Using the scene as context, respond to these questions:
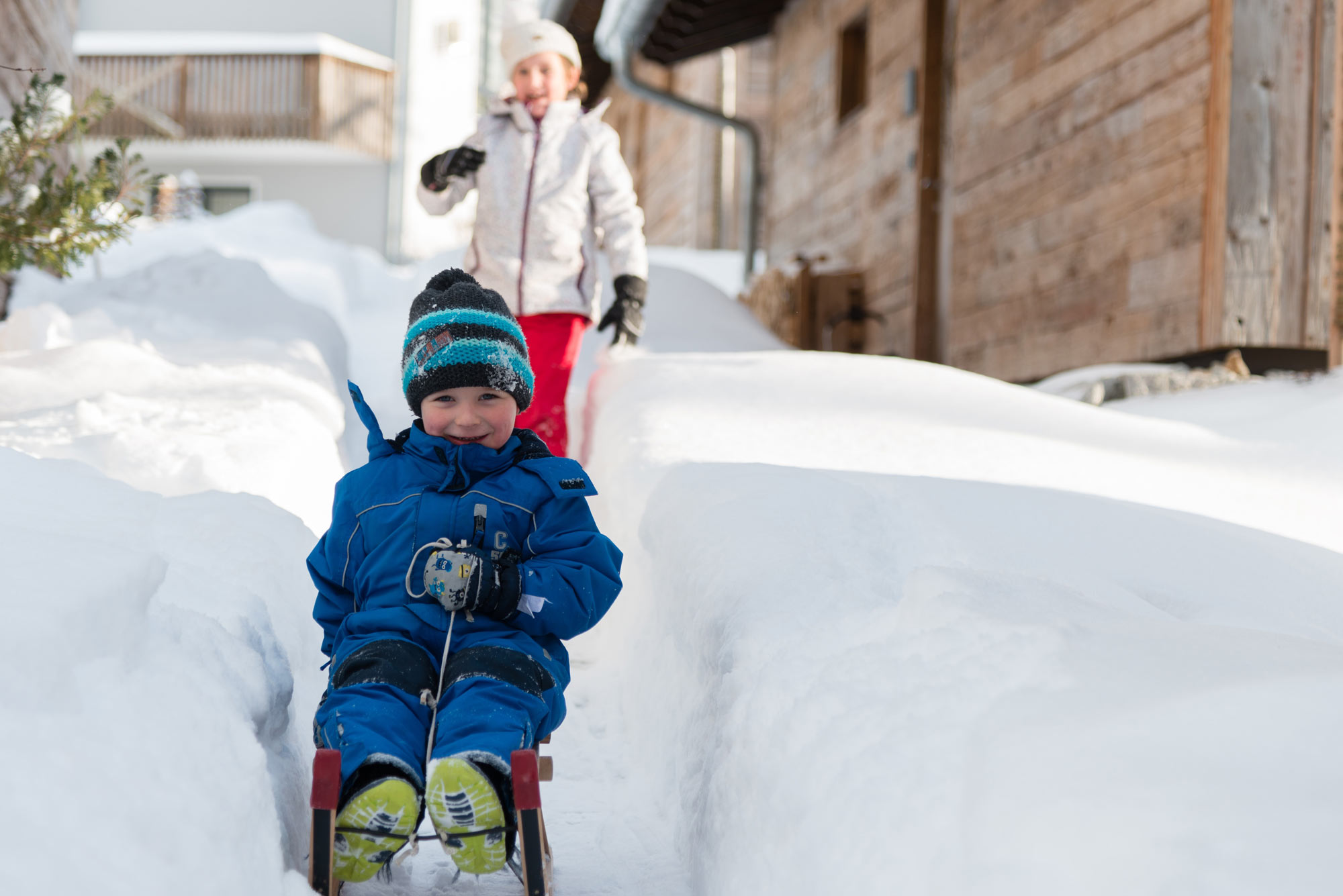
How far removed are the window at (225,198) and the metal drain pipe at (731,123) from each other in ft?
35.7

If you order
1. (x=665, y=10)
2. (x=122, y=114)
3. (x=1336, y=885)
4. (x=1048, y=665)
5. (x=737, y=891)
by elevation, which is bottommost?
(x=737, y=891)

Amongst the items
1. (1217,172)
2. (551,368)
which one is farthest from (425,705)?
(1217,172)

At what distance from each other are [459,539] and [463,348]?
37cm

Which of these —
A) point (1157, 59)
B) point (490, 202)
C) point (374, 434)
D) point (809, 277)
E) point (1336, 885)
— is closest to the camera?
point (1336, 885)

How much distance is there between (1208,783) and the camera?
120 cm

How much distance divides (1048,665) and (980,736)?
167mm

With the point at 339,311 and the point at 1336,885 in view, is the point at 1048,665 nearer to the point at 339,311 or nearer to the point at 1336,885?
the point at 1336,885

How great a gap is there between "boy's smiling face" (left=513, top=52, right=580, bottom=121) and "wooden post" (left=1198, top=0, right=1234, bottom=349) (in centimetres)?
246

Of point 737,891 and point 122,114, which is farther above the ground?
point 122,114

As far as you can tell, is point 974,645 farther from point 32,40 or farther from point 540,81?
point 32,40

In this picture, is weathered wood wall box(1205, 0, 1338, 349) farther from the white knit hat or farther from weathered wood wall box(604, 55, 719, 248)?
weathered wood wall box(604, 55, 719, 248)

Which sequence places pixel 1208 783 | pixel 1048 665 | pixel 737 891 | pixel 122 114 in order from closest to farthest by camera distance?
pixel 1208 783
pixel 1048 665
pixel 737 891
pixel 122 114

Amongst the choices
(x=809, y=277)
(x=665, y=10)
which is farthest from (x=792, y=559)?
(x=665, y=10)

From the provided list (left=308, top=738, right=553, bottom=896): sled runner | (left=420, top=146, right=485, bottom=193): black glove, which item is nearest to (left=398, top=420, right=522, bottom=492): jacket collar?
(left=308, top=738, right=553, bottom=896): sled runner
